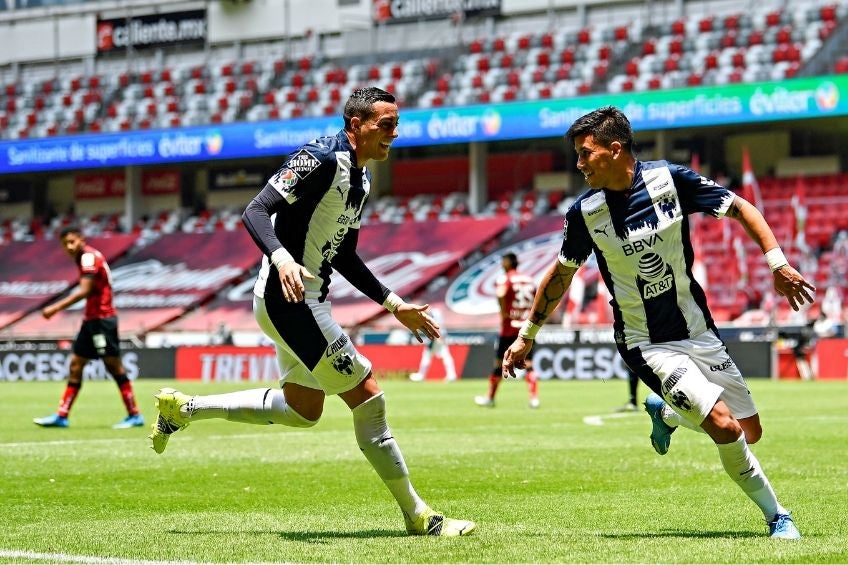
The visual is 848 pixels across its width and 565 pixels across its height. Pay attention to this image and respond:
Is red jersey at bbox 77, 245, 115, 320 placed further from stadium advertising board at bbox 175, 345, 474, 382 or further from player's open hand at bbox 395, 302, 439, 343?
stadium advertising board at bbox 175, 345, 474, 382

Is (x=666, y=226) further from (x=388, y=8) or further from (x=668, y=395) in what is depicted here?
(x=388, y=8)

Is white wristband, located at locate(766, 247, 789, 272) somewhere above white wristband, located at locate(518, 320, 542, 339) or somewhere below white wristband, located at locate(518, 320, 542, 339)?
above

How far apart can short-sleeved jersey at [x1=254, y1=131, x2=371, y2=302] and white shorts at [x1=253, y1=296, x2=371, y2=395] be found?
0.41ft

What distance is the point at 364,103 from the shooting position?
7.86 metres

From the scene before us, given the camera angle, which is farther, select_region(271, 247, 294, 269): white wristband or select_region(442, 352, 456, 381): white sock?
select_region(442, 352, 456, 381): white sock

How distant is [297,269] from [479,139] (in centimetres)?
3807

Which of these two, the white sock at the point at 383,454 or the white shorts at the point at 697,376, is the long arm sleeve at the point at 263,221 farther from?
the white shorts at the point at 697,376

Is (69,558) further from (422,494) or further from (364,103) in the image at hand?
(422,494)

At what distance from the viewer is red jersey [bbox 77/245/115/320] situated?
16.2m

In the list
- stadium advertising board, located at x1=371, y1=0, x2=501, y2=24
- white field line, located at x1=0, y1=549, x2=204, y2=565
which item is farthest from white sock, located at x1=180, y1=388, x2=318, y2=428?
stadium advertising board, located at x1=371, y1=0, x2=501, y2=24

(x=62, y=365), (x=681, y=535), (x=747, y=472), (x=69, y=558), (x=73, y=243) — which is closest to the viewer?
(x=69, y=558)

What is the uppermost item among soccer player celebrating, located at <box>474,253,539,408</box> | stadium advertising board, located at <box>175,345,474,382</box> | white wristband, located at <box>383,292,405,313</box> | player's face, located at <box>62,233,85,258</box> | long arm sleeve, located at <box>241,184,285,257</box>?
long arm sleeve, located at <box>241,184,285,257</box>

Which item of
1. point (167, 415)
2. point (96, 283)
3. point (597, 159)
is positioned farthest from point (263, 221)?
point (96, 283)

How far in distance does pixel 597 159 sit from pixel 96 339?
1036 centimetres
